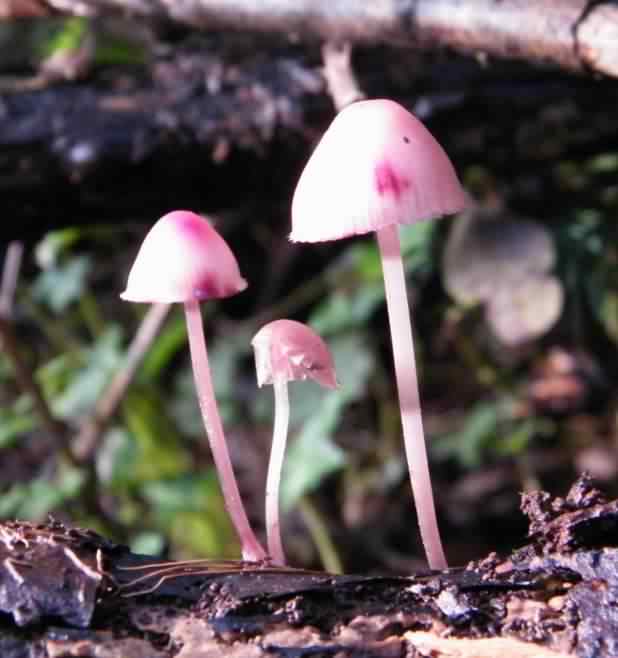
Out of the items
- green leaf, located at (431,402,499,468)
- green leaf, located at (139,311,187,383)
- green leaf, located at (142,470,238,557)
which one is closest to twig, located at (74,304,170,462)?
green leaf, located at (139,311,187,383)

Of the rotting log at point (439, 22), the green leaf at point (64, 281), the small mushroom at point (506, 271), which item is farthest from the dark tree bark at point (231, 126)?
the green leaf at point (64, 281)

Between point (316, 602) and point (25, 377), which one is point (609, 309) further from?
point (316, 602)

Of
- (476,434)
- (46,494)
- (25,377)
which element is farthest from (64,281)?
(476,434)

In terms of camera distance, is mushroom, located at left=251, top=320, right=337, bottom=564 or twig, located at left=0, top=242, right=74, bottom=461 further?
twig, located at left=0, top=242, right=74, bottom=461

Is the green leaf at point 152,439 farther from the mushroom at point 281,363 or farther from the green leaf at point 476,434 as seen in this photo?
the mushroom at point 281,363

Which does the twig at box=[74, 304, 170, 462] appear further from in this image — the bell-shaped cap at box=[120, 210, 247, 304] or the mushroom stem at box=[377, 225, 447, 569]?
the mushroom stem at box=[377, 225, 447, 569]

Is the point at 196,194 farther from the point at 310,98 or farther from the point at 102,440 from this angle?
the point at 102,440
